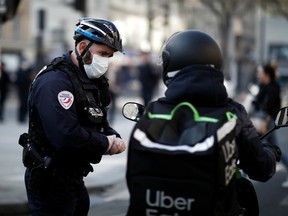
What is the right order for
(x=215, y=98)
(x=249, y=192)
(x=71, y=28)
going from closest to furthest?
1. (x=215, y=98)
2. (x=249, y=192)
3. (x=71, y=28)

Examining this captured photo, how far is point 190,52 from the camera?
298cm

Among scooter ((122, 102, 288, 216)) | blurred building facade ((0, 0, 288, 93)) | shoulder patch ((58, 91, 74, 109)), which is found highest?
shoulder patch ((58, 91, 74, 109))

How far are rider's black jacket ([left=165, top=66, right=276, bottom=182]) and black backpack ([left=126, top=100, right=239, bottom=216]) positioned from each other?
0.15ft

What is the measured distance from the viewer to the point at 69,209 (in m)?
3.74

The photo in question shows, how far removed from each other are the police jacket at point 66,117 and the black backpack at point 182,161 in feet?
2.61

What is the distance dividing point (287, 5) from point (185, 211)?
33.7 m

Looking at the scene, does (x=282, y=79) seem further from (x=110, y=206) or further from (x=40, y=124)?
(x=40, y=124)

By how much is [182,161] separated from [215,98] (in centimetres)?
33

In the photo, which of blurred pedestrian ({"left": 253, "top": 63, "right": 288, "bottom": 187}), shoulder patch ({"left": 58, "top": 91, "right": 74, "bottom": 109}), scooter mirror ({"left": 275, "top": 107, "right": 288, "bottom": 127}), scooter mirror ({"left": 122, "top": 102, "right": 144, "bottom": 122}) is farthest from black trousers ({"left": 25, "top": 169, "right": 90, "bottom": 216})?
blurred pedestrian ({"left": 253, "top": 63, "right": 288, "bottom": 187})

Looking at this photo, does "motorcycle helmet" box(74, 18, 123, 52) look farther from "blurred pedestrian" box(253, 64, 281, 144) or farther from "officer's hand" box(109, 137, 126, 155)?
"blurred pedestrian" box(253, 64, 281, 144)

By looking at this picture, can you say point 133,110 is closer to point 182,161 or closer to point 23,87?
point 182,161

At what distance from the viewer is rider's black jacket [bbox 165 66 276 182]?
290 cm

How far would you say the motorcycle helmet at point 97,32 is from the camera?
3.84 m

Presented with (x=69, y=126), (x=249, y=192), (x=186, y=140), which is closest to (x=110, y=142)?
(x=69, y=126)
